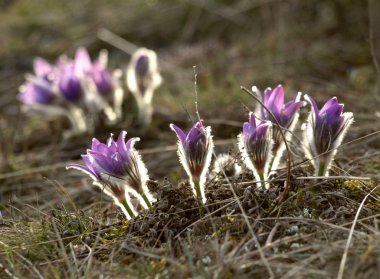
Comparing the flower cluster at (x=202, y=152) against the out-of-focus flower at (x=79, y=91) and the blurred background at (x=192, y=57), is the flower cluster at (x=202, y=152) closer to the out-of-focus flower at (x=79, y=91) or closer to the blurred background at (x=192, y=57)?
the blurred background at (x=192, y=57)

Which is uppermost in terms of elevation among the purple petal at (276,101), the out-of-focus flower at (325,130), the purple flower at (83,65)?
the purple flower at (83,65)

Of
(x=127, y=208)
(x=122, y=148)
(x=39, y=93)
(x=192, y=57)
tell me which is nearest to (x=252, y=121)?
(x=122, y=148)

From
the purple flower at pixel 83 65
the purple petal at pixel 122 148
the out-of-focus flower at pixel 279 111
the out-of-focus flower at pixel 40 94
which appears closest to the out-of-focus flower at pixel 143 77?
the purple flower at pixel 83 65

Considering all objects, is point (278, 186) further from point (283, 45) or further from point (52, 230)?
point (283, 45)

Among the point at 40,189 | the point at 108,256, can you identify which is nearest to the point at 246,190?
the point at 108,256

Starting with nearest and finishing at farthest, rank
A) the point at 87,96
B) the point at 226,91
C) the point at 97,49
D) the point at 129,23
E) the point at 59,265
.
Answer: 1. the point at 59,265
2. the point at 87,96
3. the point at 226,91
4. the point at 97,49
5. the point at 129,23

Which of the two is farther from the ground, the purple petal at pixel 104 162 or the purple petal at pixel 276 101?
the purple petal at pixel 276 101

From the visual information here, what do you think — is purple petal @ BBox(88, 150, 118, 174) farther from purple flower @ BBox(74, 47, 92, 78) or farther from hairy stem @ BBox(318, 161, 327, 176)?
purple flower @ BBox(74, 47, 92, 78)
